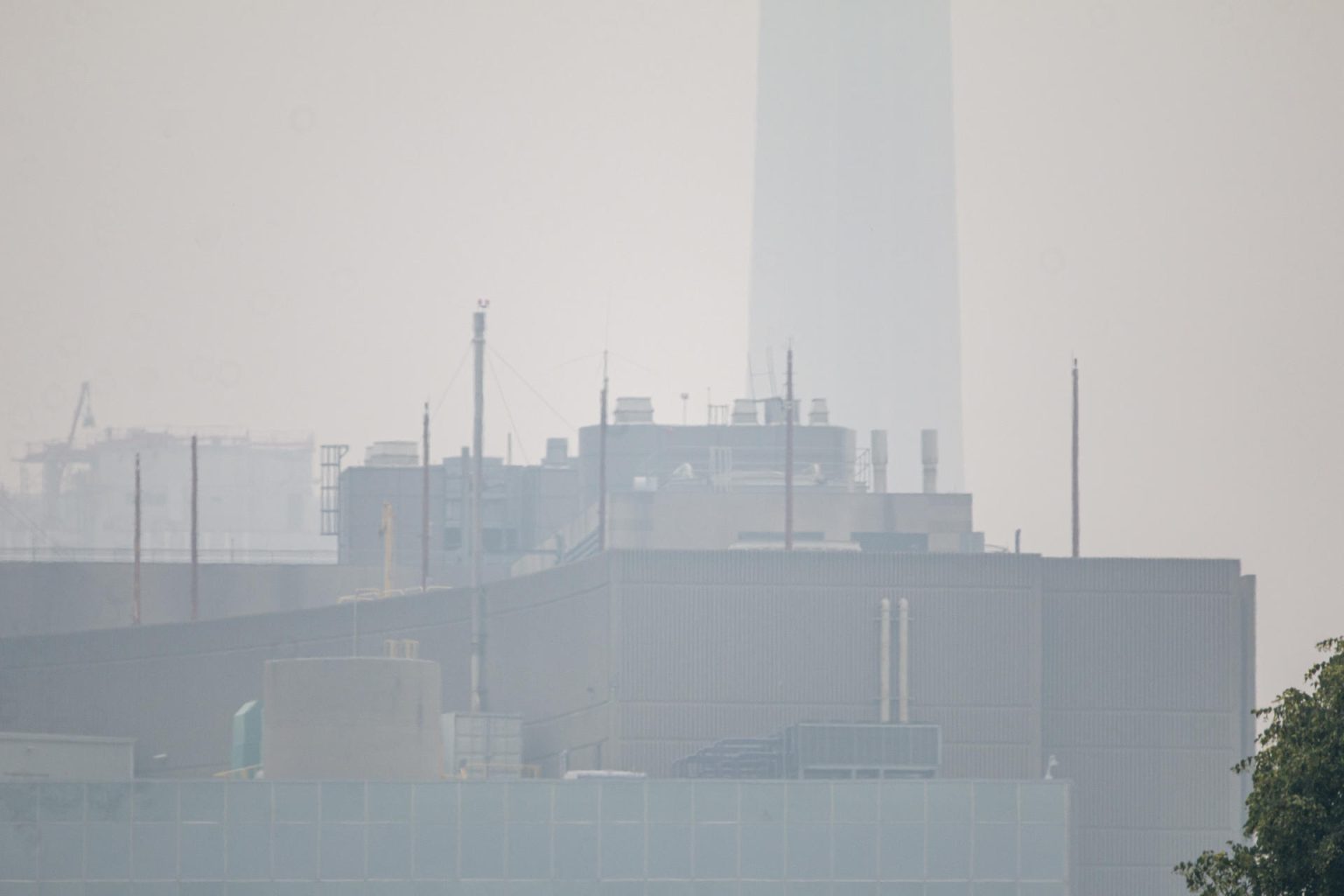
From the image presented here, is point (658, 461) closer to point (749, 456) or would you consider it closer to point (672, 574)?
point (749, 456)

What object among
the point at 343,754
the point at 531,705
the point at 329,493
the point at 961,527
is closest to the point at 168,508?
the point at 329,493

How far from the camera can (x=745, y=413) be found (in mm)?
111750

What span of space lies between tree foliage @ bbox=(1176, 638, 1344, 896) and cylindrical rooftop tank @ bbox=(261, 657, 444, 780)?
3088cm

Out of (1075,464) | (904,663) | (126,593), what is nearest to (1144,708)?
(904,663)

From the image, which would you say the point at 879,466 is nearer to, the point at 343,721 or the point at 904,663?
the point at 904,663

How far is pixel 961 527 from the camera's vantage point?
325 ft

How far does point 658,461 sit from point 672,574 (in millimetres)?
31621

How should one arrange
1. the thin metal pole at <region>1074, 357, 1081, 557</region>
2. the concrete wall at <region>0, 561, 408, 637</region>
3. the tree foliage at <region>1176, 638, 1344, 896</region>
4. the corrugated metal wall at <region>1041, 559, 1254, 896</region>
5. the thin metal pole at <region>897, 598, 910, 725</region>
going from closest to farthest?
the tree foliage at <region>1176, 638, 1344, 896</region>, the thin metal pole at <region>897, 598, 910, 725</region>, the corrugated metal wall at <region>1041, 559, 1254, 896</region>, the thin metal pole at <region>1074, 357, 1081, 557</region>, the concrete wall at <region>0, 561, 408, 637</region>

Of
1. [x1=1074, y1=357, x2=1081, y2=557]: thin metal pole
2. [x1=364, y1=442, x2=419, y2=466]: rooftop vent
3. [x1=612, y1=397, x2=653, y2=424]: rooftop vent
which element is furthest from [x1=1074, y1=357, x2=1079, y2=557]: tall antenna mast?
[x1=364, y1=442, x2=419, y2=466]: rooftop vent

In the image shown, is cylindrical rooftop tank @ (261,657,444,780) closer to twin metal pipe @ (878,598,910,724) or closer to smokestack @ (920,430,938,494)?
twin metal pipe @ (878,598,910,724)

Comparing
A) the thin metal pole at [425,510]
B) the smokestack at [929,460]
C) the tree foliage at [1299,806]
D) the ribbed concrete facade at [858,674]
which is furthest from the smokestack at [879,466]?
the tree foliage at [1299,806]

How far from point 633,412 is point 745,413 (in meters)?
5.01

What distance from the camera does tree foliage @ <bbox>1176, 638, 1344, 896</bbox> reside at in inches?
1275

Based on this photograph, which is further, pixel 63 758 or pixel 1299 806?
pixel 63 758
